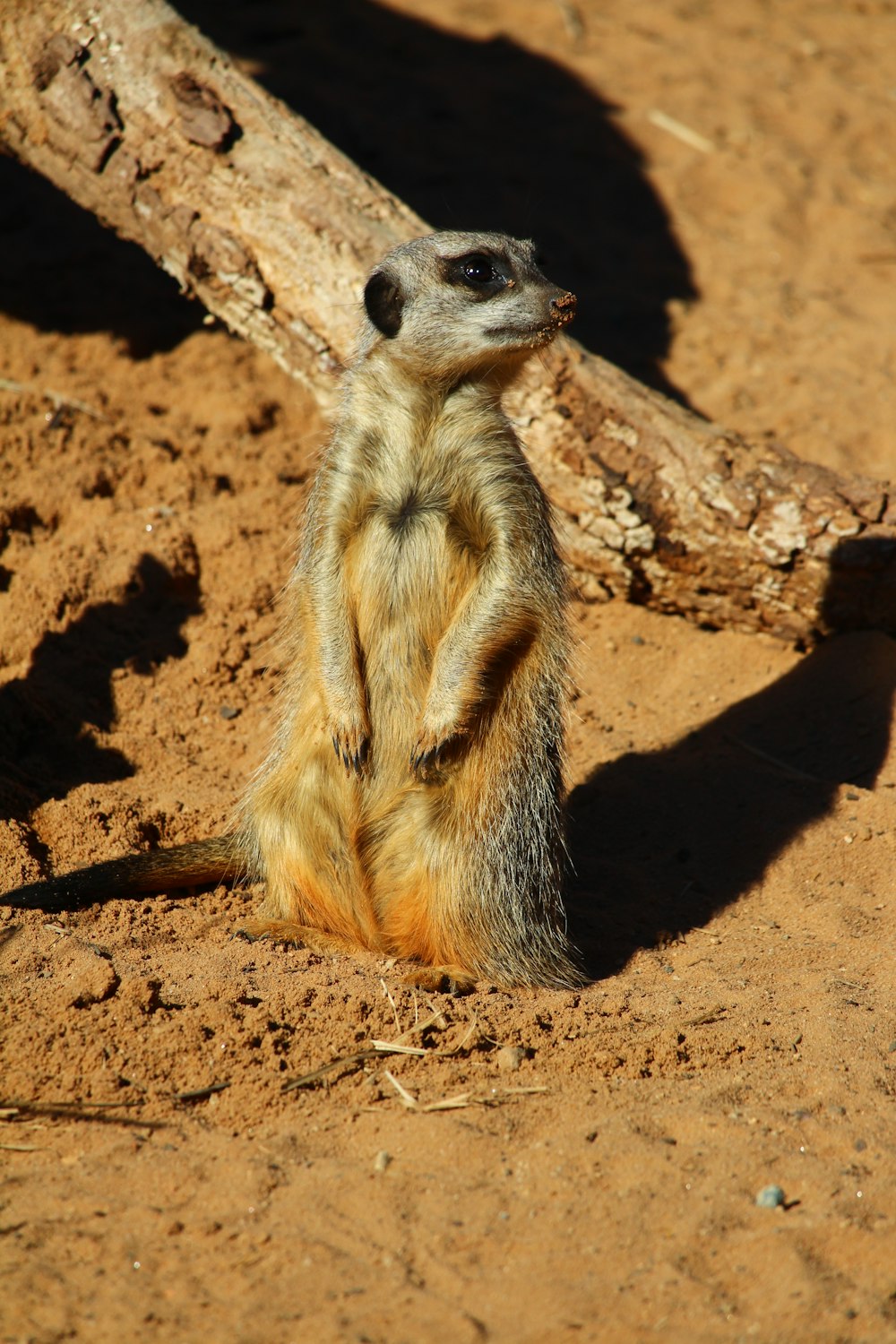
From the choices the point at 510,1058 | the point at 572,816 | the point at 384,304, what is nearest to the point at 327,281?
the point at 384,304

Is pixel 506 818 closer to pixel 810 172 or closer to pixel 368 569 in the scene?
pixel 368 569

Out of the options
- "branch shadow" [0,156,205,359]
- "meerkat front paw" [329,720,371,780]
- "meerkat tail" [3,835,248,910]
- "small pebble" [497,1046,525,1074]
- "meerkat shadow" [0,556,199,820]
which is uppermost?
"branch shadow" [0,156,205,359]

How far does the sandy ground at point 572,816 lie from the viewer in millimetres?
2271

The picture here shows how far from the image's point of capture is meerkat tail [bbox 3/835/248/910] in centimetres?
337

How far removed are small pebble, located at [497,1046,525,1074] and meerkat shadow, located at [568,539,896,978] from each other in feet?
2.74

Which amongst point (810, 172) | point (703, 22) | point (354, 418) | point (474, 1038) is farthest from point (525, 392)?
point (703, 22)

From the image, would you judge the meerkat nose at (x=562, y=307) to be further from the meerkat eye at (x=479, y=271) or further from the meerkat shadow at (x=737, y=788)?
the meerkat shadow at (x=737, y=788)

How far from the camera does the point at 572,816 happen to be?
452 centimetres

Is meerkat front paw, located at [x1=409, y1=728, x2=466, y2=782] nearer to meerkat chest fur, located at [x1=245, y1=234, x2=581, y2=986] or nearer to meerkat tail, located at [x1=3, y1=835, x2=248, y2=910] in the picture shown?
meerkat chest fur, located at [x1=245, y1=234, x2=581, y2=986]

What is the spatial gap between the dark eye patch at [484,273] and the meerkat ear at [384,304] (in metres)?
0.20

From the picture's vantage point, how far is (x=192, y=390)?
5.91 metres

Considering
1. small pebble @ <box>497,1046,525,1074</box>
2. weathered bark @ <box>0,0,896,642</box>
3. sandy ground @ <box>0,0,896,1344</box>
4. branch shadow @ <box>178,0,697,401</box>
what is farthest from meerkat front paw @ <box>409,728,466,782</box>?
branch shadow @ <box>178,0,697,401</box>

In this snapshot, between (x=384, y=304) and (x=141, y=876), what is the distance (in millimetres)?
1903

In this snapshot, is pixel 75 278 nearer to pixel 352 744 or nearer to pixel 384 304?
pixel 384 304
